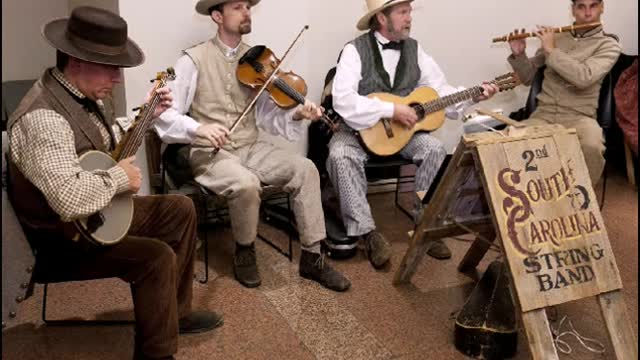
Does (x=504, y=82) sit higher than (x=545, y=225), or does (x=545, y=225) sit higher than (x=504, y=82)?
(x=504, y=82)

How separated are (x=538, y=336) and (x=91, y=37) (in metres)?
1.68

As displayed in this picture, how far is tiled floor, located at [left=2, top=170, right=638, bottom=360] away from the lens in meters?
2.37

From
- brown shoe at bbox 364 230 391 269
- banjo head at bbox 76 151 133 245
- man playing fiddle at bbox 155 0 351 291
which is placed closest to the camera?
banjo head at bbox 76 151 133 245

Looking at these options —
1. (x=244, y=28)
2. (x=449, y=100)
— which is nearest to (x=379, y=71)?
(x=449, y=100)

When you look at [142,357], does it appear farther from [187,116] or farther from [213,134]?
[187,116]

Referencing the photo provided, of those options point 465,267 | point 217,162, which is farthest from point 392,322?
point 217,162

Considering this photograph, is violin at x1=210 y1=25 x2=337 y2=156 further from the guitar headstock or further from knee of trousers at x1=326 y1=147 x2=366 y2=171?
the guitar headstock

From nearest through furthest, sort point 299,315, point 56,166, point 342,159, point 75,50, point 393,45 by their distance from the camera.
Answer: point 56,166 < point 75,50 < point 299,315 < point 342,159 < point 393,45

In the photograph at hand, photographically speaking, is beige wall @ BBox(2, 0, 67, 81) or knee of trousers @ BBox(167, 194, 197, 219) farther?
beige wall @ BBox(2, 0, 67, 81)

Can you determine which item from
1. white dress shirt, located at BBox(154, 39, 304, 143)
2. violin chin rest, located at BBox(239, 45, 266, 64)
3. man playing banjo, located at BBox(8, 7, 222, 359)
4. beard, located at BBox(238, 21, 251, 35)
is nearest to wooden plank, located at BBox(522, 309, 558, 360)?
man playing banjo, located at BBox(8, 7, 222, 359)

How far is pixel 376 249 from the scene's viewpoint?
10.2ft

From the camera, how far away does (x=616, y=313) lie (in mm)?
2225

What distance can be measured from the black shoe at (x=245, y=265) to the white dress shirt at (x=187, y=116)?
0.54 m

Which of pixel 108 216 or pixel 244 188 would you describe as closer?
pixel 108 216
